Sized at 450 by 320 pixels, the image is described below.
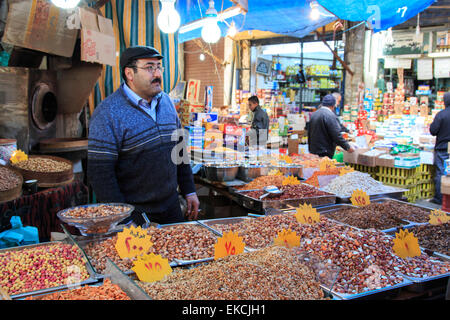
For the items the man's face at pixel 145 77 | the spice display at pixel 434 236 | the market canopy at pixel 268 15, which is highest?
the market canopy at pixel 268 15

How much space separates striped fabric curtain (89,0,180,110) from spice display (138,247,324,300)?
316cm

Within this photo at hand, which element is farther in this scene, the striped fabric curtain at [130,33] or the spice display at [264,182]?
the striped fabric curtain at [130,33]

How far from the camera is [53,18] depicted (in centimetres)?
337

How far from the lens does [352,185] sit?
3.58 meters

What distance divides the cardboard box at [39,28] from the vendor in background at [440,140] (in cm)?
591

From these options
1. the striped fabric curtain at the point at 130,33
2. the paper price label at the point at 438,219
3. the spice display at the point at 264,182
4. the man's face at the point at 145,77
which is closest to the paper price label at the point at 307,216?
the paper price label at the point at 438,219

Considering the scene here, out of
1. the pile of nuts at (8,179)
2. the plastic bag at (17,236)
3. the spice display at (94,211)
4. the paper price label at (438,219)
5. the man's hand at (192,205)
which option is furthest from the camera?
the man's hand at (192,205)

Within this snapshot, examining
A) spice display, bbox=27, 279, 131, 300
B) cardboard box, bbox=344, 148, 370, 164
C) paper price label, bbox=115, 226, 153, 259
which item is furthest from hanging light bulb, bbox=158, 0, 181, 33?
cardboard box, bbox=344, 148, 370, 164

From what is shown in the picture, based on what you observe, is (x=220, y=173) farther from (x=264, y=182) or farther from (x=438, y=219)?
(x=438, y=219)

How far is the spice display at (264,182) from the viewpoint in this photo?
3553 mm

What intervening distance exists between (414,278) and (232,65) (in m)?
10.8

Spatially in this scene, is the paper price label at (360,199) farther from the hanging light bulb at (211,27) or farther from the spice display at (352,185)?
the hanging light bulb at (211,27)

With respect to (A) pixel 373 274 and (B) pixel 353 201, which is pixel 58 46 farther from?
(A) pixel 373 274
